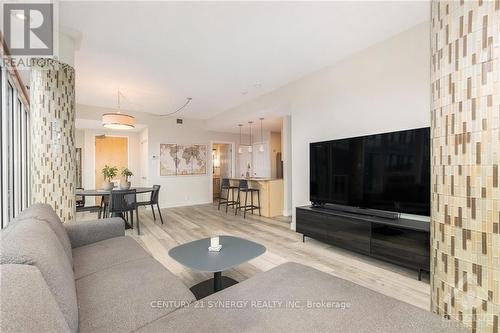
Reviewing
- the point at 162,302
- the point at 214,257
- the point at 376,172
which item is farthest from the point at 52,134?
the point at 376,172

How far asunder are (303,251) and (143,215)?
4233mm

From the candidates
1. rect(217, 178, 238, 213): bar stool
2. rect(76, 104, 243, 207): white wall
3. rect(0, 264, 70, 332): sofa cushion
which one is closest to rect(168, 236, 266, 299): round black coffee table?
rect(0, 264, 70, 332): sofa cushion

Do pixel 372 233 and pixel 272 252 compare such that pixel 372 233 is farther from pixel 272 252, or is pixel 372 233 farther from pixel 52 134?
pixel 52 134

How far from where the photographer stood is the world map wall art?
6.75m

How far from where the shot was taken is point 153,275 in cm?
155

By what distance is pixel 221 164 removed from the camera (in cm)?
881

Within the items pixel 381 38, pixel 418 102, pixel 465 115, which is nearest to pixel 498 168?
pixel 465 115

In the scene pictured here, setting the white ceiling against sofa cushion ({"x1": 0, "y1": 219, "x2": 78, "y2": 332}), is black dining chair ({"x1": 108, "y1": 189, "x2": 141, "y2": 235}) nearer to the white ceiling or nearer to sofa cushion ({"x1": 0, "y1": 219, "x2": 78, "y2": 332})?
the white ceiling

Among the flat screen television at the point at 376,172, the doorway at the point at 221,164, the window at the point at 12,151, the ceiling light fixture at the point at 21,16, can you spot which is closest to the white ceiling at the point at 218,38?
the ceiling light fixture at the point at 21,16

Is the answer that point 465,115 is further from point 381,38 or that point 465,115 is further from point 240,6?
point 381,38

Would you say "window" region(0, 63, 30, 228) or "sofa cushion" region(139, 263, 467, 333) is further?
"window" region(0, 63, 30, 228)
